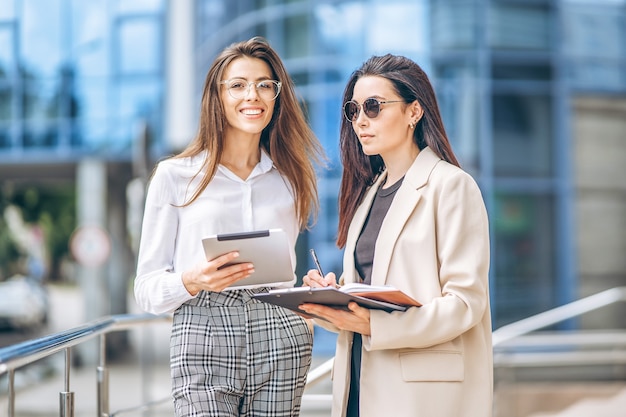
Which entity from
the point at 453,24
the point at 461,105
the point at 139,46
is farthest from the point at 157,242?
the point at 139,46

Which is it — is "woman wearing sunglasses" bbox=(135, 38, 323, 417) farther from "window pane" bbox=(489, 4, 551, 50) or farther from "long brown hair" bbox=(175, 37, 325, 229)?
"window pane" bbox=(489, 4, 551, 50)

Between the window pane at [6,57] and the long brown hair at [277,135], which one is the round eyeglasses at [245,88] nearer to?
the long brown hair at [277,135]

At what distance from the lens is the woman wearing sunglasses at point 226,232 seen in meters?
2.68

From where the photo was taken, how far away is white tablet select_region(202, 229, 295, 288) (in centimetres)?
249

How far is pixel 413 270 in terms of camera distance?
257 centimetres

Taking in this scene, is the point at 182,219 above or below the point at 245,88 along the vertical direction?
below

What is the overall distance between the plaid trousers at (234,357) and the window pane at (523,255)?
1110cm

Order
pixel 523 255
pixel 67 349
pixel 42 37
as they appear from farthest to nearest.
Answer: pixel 42 37 → pixel 523 255 → pixel 67 349

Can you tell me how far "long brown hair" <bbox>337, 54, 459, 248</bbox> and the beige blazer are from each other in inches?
6.0

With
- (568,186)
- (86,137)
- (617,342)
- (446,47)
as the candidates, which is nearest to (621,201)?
(568,186)

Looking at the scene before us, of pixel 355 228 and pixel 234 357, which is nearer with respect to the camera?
pixel 234 357

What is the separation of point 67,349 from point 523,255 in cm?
1153

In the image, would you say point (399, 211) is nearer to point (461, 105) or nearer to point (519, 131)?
point (461, 105)

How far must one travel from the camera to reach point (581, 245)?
13945 millimetres
